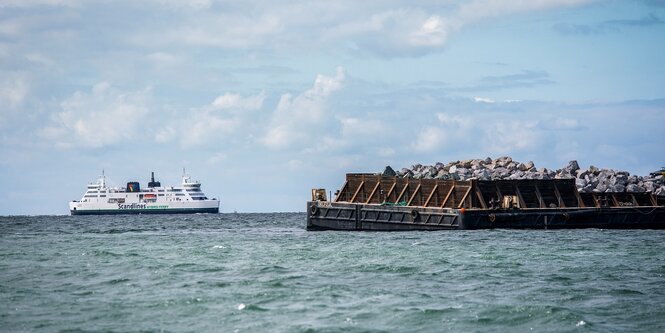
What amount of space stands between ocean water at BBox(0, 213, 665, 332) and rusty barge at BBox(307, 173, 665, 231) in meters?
12.1

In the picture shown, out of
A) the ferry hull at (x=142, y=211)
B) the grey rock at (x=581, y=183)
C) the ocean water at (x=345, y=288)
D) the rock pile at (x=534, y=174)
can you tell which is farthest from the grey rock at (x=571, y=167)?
the ferry hull at (x=142, y=211)

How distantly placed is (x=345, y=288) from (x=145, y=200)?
16540cm

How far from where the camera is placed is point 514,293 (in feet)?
94.8

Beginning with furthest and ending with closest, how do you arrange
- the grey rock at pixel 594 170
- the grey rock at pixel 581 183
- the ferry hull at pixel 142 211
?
the ferry hull at pixel 142 211 < the grey rock at pixel 594 170 < the grey rock at pixel 581 183

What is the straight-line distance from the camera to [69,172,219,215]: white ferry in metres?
190

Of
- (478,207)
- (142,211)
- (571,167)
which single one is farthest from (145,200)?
(478,207)

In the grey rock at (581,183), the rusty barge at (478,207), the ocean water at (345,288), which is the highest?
the grey rock at (581,183)

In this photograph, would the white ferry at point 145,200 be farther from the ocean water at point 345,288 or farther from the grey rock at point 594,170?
the ocean water at point 345,288

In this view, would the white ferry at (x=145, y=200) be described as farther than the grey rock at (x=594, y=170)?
Yes

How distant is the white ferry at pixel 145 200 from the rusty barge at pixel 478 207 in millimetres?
120367

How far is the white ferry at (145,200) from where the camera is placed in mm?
190250

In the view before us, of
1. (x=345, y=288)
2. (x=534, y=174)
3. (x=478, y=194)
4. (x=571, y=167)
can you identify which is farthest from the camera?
(x=571, y=167)

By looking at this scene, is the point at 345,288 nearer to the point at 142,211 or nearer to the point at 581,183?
the point at 581,183

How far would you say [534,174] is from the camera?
88.1 m
